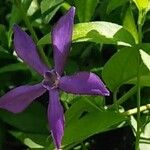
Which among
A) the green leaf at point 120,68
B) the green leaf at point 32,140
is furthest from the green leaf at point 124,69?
the green leaf at point 32,140

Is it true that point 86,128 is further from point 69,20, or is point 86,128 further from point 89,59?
point 89,59

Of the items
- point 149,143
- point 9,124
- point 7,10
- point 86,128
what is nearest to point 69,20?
point 86,128

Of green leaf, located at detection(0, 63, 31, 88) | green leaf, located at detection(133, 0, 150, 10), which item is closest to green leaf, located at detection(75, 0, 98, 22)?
green leaf, located at detection(133, 0, 150, 10)

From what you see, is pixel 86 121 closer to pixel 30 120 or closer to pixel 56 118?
pixel 56 118

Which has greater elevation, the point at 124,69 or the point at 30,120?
the point at 124,69

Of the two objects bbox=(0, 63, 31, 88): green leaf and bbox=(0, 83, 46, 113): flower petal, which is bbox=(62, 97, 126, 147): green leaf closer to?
bbox=(0, 83, 46, 113): flower petal

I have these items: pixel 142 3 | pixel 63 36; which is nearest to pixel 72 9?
pixel 63 36
